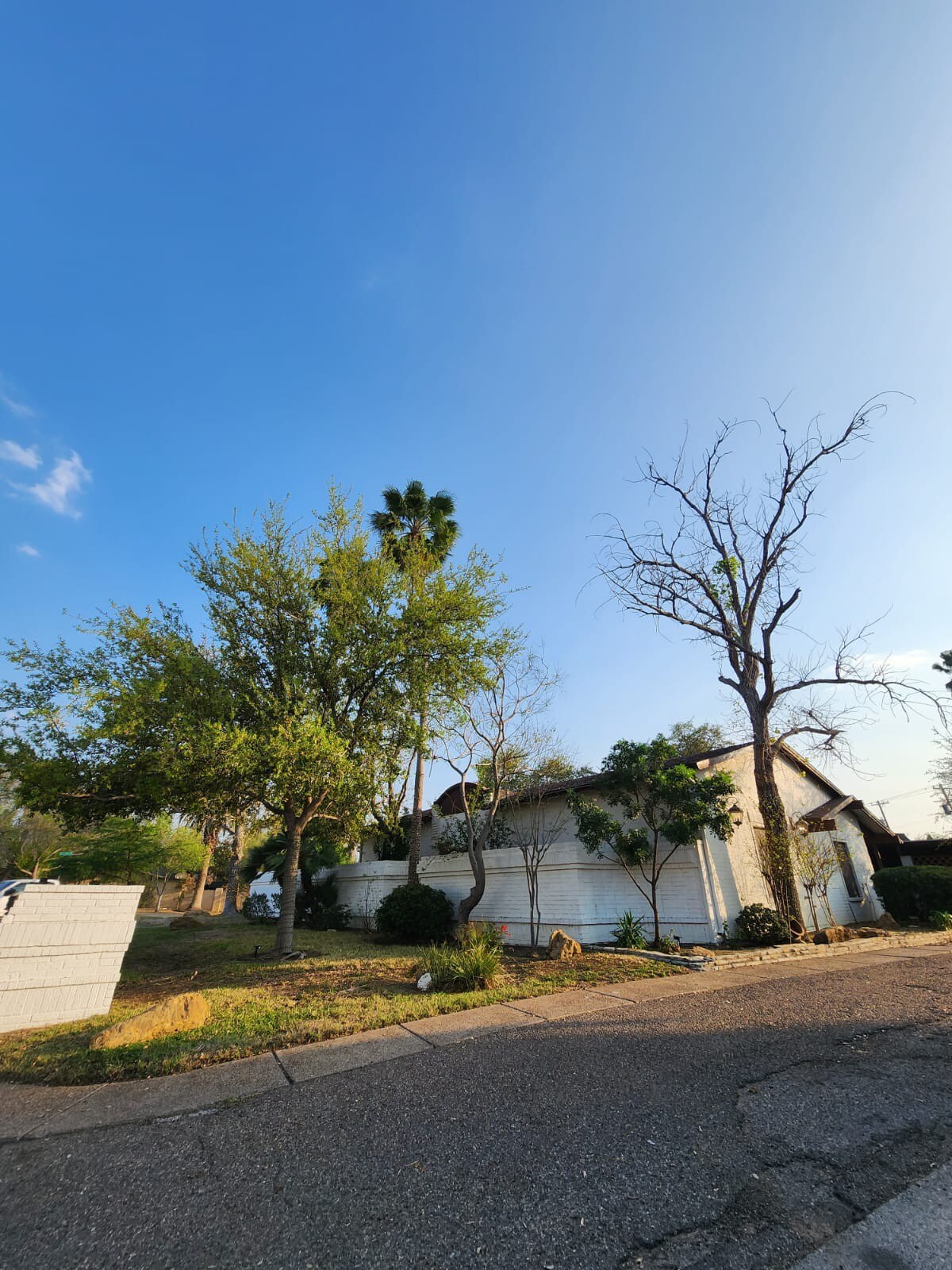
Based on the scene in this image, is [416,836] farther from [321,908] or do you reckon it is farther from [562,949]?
[562,949]

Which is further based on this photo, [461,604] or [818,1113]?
[461,604]

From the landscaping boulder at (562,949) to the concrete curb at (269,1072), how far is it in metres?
2.79

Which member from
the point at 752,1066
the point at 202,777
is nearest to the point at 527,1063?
the point at 752,1066

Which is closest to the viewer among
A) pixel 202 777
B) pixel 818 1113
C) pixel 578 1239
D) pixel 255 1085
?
pixel 578 1239

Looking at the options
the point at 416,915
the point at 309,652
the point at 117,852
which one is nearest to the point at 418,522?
the point at 309,652

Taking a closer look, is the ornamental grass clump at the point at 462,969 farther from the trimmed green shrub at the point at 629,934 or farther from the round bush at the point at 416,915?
the round bush at the point at 416,915

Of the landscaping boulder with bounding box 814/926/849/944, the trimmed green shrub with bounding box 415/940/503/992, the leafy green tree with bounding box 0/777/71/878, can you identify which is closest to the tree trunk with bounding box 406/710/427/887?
the trimmed green shrub with bounding box 415/940/503/992

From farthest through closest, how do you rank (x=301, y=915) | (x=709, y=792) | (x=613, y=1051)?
(x=301, y=915), (x=709, y=792), (x=613, y=1051)

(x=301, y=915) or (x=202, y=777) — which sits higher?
(x=202, y=777)

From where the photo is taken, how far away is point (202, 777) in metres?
9.95

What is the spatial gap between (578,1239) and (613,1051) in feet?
9.87

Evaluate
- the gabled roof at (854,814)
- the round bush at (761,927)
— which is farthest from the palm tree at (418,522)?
the gabled roof at (854,814)

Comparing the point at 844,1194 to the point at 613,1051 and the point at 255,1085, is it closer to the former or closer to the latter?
the point at 613,1051

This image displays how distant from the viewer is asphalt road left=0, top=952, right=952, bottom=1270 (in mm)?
2549
